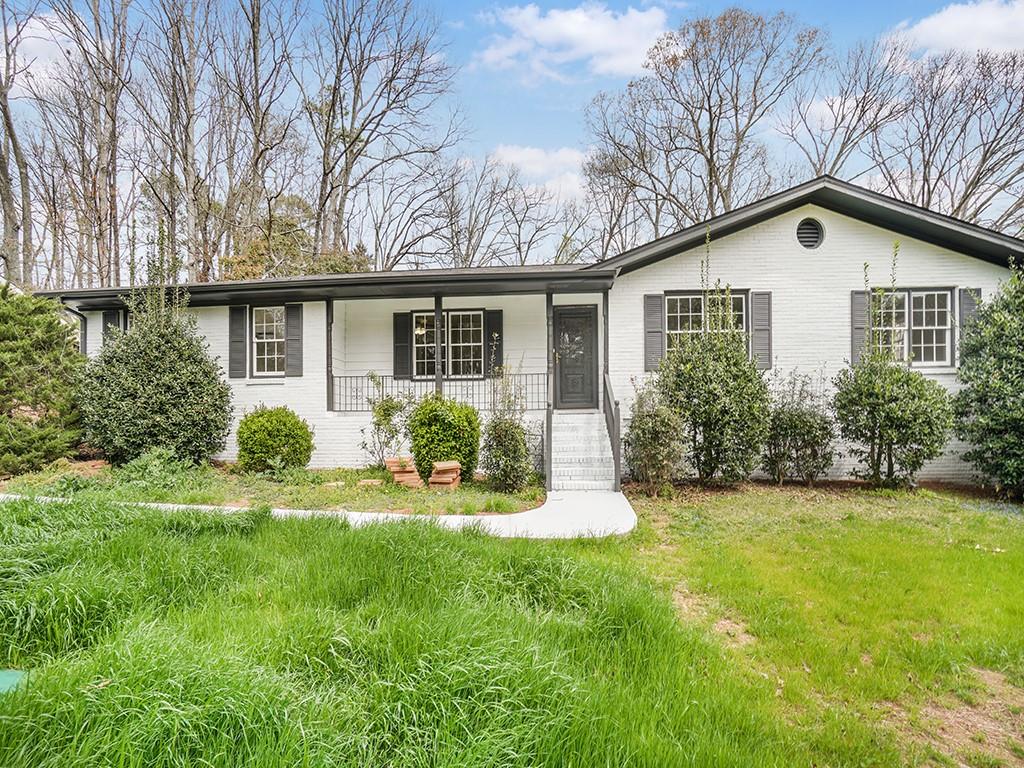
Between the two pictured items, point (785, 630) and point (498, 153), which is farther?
point (498, 153)

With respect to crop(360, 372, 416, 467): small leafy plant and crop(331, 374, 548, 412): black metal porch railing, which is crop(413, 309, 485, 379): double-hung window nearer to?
crop(331, 374, 548, 412): black metal porch railing

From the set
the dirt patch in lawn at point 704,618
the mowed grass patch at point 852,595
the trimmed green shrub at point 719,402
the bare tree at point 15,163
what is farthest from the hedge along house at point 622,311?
the bare tree at point 15,163

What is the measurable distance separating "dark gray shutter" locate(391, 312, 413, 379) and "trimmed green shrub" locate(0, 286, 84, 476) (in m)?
5.83

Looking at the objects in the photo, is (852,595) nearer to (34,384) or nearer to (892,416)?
(892,416)

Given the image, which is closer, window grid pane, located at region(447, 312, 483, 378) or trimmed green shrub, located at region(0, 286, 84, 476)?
trimmed green shrub, located at region(0, 286, 84, 476)

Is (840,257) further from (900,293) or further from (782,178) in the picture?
(782,178)

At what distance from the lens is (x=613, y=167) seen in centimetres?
2055

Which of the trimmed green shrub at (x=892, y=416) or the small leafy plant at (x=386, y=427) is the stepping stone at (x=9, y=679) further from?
the trimmed green shrub at (x=892, y=416)

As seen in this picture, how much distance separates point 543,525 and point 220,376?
7551mm

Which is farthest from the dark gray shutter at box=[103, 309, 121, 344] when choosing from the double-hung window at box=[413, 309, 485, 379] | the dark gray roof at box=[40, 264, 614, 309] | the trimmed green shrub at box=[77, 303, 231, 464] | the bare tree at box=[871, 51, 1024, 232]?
the bare tree at box=[871, 51, 1024, 232]

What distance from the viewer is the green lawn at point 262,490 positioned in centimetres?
628

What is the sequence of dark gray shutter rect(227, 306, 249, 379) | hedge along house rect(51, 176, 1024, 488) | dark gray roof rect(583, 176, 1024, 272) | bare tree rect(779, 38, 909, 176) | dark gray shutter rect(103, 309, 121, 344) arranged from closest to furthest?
dark gray roof rect(583, 176, 1024, 272)
hedge along house rect(51, 176, 1024, 488)
dark gray shutter rect(227, 306, 249, 379)
dark gray shutter rect(103, 309, 121, 344)
bare tree rect(779, 38, 909, 176)

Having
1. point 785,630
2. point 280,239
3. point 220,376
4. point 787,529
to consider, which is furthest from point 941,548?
point 280,239

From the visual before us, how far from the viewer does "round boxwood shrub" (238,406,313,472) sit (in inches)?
343
